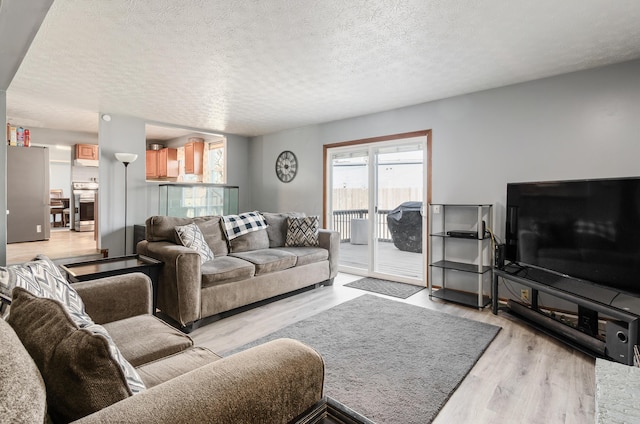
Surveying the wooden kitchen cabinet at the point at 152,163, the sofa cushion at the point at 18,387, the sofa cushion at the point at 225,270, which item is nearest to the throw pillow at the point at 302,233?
the sofa cushion at the point at 225,270

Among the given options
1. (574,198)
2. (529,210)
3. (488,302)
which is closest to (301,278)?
(488,302)

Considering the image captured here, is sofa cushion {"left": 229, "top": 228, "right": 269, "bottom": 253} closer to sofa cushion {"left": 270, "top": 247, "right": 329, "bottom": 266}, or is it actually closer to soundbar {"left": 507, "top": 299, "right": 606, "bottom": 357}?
sofa cushion {"left": 270, "top": 247, "right": 329, "bottom": 266}

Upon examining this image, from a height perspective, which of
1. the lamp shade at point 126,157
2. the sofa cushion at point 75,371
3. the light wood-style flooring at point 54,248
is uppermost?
the lamp shade at point 126,157

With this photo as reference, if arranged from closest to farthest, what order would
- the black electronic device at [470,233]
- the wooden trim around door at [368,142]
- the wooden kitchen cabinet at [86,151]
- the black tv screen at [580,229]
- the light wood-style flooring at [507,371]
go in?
the light wood-style flooring at [507,371], the black tv screen at [580,229], the black electronic device at [470,233], the wooden trim around door at [368,142], the wooden kitchen cabinet at [86,151]

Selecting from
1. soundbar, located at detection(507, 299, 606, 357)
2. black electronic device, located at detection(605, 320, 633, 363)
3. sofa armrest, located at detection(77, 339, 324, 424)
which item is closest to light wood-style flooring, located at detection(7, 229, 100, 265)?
sofa armrest, located at detection(77, 339, 324, 424)

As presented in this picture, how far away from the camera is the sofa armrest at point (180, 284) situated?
8.77 feet

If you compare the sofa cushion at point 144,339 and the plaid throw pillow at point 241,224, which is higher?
the plaid throw pillow at point 241,224

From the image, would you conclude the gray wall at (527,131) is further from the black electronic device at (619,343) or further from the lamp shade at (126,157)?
the lamp shade at (126,157)

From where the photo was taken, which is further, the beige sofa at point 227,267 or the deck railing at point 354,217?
the deck railing at point 354,217

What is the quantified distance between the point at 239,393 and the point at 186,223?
3.00 meters

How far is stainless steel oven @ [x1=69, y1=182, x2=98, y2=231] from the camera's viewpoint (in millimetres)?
7277

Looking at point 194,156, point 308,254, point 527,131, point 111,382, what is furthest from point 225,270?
point 194,156

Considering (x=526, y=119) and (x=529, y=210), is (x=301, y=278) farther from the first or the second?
(x=526, y=119)

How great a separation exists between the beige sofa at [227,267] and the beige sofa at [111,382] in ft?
6.04
